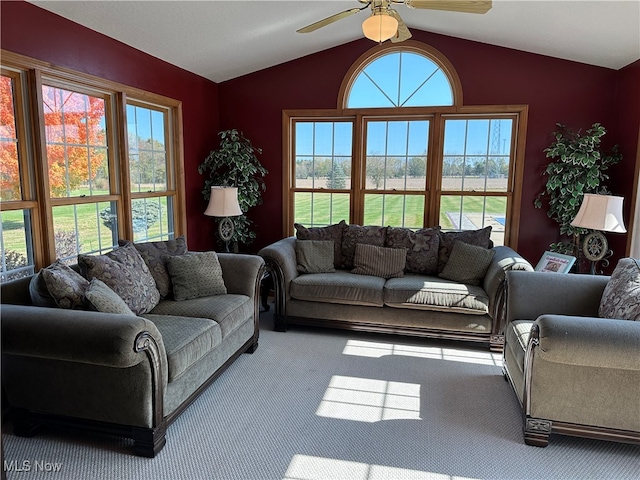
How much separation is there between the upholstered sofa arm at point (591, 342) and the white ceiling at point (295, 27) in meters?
Result: 2.33

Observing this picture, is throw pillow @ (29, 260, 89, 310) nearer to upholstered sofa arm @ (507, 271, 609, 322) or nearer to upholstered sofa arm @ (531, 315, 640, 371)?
upholstered sofa arm @ (531, 315, 640, 371)

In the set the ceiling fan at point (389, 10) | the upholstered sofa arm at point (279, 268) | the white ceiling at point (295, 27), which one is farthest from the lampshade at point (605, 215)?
the upholstered sofa arm at point (279, 268)

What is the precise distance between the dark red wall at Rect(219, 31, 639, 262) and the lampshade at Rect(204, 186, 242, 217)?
92cm

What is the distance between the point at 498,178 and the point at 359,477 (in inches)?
143

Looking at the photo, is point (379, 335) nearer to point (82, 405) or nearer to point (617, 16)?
point (82, 405)

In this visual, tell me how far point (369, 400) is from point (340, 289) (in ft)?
4.04

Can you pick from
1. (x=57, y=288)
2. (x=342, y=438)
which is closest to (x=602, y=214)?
(x=342, y=438)

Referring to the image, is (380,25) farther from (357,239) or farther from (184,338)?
(357,239)

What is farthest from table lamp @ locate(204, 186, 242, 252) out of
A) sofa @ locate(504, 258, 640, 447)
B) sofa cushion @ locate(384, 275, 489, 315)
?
sofa @ locate(504, 258, 640, 447)

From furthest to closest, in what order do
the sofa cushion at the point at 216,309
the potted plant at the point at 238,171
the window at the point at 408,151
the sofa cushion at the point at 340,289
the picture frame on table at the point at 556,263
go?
1. the potted plant at the point at 238,171
2. the window at the point at 408,151
3. the sofa cushion at the point at 340,289
4. the picture frame on table at the point at 556,263
5. the sofa cushion at the point at 216,309

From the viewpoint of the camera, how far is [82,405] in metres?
2.25

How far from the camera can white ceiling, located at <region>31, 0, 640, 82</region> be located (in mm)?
3104

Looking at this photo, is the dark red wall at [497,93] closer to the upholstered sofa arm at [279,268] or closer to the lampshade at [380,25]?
the upholstered sofa arm at [279,268]

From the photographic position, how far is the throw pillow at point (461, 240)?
13.8 feet
